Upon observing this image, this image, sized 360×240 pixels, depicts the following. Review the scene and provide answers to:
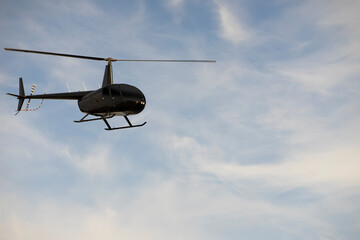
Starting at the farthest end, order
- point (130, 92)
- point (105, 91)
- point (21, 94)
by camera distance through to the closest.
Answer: point (21, 94)
point (105, 91)
point (130, 92)

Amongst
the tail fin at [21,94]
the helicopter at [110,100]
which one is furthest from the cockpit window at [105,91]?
the tail fin at [21,94]

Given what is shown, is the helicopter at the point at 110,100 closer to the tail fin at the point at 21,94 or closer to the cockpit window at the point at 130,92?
the cockpit window at the point at 130,92

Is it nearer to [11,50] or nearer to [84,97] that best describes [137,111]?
[84,97]

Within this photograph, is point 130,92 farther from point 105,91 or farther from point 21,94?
point 21,94

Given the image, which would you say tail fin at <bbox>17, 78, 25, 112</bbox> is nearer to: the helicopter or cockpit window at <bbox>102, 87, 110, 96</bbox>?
the helicopter

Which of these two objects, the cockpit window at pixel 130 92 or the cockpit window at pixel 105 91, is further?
the cockpit window at pixel 105 91

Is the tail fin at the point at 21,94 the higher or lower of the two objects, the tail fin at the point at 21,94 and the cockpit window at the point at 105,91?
the higher

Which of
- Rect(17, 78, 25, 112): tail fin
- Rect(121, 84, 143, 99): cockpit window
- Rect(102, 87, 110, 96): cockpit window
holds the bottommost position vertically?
Rect(121, 84, 143, 99): cockpit window

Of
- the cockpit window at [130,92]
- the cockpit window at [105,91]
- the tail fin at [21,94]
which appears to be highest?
the tail fin at [21,94]

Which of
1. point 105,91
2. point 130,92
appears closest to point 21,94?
point 105,91

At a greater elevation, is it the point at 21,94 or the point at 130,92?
the point at 21,94

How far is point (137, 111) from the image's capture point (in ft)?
130

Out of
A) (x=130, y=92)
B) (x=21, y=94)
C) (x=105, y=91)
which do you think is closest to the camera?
(x=130, y=92)

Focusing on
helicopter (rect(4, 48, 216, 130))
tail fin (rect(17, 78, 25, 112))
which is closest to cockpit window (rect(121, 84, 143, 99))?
helicopter (rect(4, 48, 216, 130))
